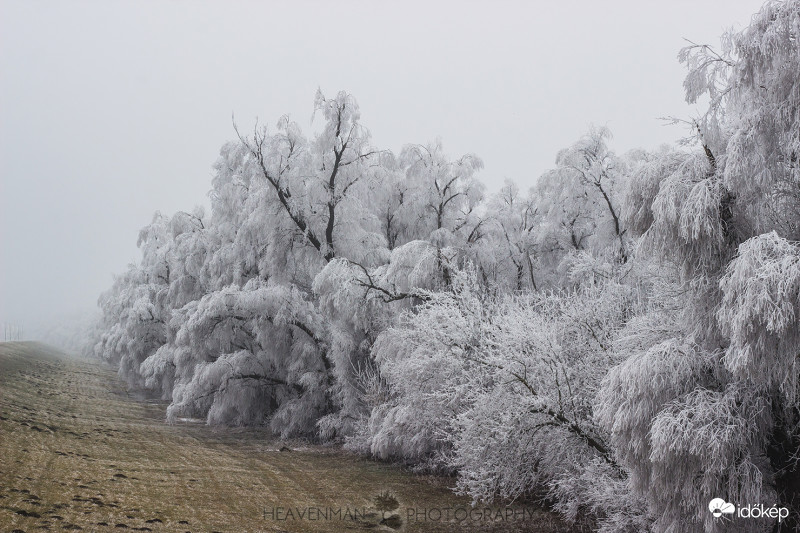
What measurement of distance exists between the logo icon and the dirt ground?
4.20 m

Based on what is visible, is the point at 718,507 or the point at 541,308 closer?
the point at 718,507

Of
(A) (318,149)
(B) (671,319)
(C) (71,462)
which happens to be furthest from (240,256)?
(B) (671,319)

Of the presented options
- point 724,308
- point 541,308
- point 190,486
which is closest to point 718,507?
point 724,308

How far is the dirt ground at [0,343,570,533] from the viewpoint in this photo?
28.1 feet

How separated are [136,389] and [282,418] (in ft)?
61.6

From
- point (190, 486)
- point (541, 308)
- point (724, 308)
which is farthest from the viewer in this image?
point (541, 308)

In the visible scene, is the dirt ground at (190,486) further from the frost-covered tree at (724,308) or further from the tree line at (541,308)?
the frost-covered tree at (724,308)

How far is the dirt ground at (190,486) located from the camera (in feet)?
28.1

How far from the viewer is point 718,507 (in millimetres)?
6895

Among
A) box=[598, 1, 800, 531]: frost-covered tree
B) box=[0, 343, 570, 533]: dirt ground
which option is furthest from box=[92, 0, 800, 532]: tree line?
box=[0, 343, 570, 533]: dirt ground

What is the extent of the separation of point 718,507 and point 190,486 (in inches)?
389

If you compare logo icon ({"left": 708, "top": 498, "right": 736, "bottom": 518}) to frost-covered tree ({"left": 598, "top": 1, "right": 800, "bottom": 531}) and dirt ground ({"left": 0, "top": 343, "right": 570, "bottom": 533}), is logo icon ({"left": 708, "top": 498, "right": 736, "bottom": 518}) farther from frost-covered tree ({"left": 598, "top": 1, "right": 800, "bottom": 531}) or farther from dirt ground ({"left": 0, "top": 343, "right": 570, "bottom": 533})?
dirt ground ({"left": 0, "top": 343, "right": 570, "bottom": 533})

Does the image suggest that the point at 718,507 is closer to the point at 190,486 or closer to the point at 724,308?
the point at 724,308

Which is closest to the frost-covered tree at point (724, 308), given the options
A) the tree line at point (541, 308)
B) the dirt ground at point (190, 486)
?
the tree line at point (541, 308)
